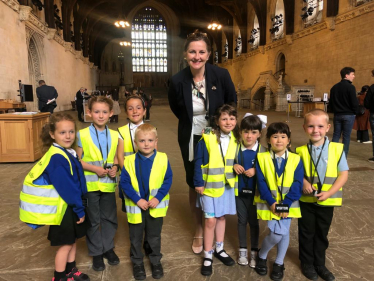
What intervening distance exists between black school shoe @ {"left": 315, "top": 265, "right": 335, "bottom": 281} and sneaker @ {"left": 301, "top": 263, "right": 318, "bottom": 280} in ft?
0.11

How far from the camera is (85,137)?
2.13 metres

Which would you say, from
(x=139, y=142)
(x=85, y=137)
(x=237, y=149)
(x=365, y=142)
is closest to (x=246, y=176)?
(x=237, y=149)

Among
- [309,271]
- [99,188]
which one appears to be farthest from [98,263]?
[309,271]

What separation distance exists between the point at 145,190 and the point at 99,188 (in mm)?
392

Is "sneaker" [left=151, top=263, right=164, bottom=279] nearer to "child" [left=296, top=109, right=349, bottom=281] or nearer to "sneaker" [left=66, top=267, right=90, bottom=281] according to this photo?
"sneaker" [left=66, top=267, right=90, bottom=281]

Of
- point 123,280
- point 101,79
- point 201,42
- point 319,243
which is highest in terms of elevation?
point 101,79

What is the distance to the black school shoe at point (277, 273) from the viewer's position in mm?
1996

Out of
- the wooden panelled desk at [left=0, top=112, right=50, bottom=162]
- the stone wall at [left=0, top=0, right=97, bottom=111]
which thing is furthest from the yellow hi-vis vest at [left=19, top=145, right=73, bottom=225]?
the stone wall at [left=0, top=0, right=97, bottom=111]

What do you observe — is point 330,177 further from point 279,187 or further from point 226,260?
point 226,260

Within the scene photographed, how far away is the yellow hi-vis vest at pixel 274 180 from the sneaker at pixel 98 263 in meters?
1.25

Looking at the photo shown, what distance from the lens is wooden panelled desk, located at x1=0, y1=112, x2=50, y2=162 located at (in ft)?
18.0

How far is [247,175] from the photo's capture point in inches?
82.1

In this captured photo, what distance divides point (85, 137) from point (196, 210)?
1.09 meters

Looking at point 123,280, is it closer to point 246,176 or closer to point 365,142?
point 246,176
